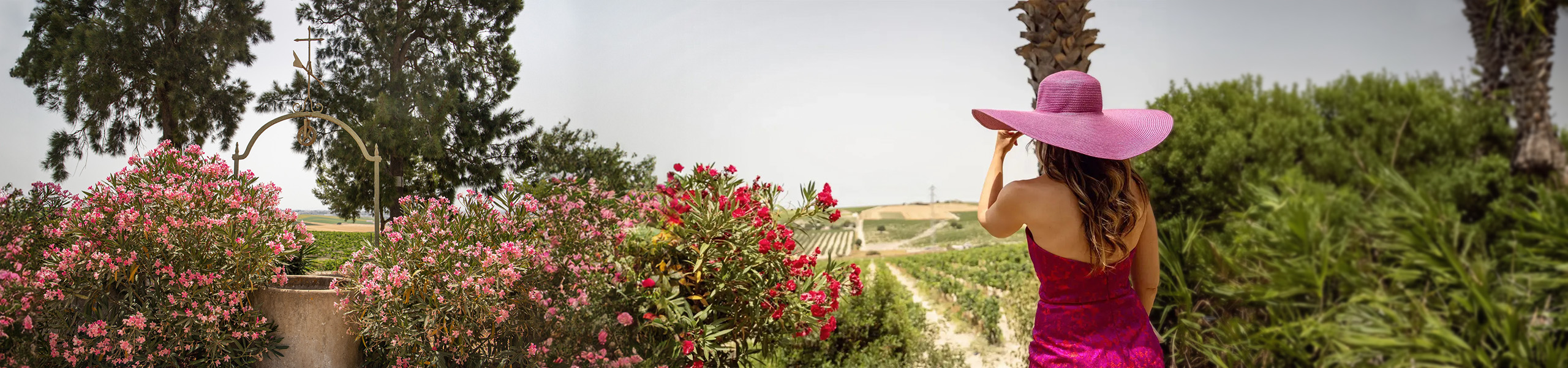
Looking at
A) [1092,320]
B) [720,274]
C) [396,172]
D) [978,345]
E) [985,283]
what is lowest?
[978,345]

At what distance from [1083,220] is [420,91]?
4768 millimetres

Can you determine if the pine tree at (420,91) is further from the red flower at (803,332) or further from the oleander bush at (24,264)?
the red flower at (803,332)

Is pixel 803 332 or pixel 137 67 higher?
pixel 137 67

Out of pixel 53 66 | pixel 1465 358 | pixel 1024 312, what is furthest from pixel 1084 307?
pixel 53 66

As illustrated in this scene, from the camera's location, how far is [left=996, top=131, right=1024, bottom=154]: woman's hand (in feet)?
7.36

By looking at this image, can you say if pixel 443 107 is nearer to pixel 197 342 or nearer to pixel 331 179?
pixel 331 179

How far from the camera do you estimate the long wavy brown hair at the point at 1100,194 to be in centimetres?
197

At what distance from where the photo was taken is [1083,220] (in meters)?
1.99

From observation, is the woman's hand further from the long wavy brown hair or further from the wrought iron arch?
the wrought iron arch

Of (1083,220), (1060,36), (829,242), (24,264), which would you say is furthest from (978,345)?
(24,264)

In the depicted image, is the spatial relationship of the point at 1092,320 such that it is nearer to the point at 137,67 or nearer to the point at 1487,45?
the point at 1487,45

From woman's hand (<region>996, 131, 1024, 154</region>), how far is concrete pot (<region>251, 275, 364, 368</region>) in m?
3.47

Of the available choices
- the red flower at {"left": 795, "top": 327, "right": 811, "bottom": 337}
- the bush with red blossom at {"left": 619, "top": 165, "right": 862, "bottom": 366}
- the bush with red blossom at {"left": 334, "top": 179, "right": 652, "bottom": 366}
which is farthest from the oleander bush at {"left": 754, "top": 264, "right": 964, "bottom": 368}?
the bush with red blossom at {"left": 334, "top": 179, "right": 652, "bottom": 366}

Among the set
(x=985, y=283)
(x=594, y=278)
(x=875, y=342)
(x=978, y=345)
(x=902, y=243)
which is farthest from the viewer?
(x=902, y=243)
